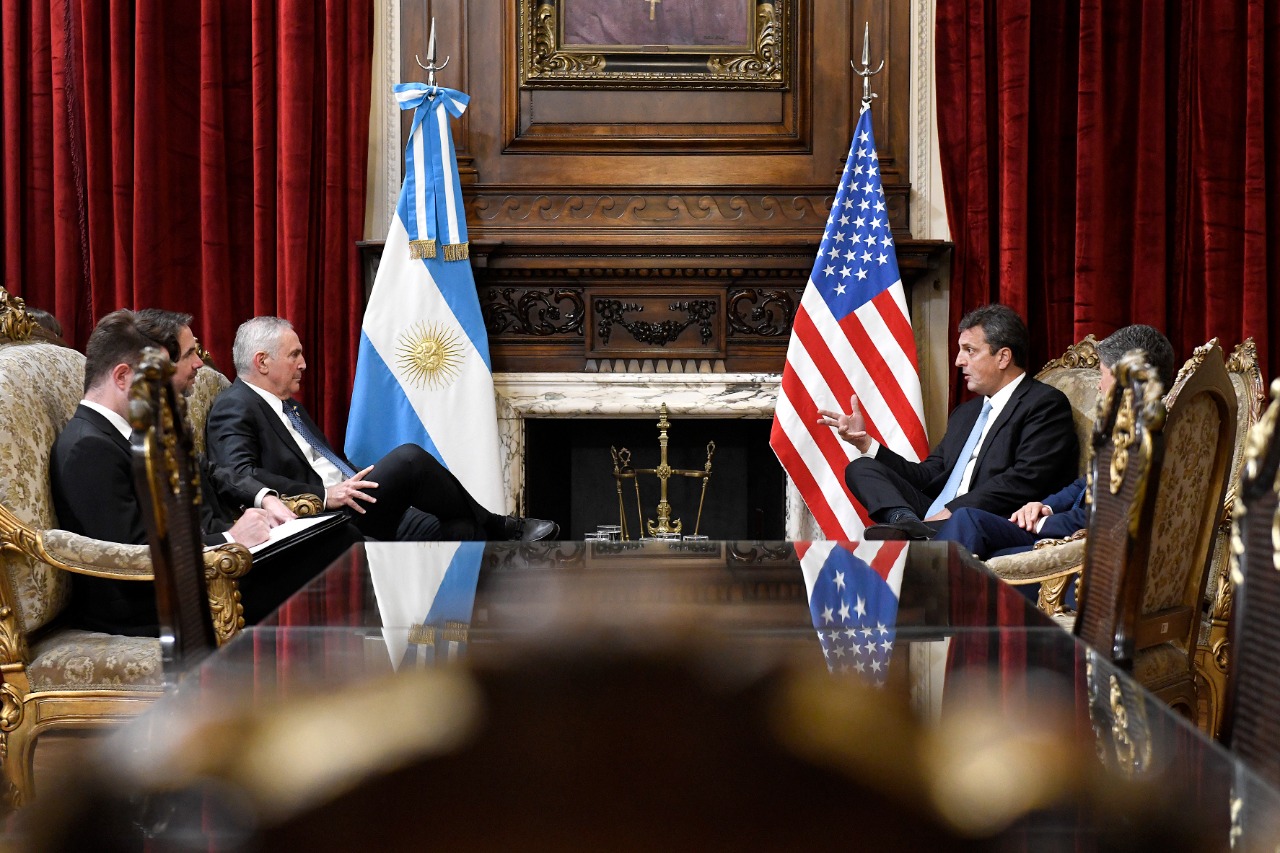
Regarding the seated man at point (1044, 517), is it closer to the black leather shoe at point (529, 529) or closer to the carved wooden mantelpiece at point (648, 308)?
the carved wooden mantelpiece at point (648, 308)

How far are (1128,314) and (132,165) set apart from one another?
158 inches

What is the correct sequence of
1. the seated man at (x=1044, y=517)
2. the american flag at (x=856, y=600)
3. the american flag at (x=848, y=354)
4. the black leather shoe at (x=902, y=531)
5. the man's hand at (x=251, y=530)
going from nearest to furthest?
the american flag at (x=856, y=600) → the man's hand at (x=251, y=530) → the seated man at (x=1044, y=517) → the black leather shoe at (x=902, y=531) → the american flag at (x=848, y=354)

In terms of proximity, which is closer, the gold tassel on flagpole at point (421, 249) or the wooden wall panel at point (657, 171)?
the gold tassel on flagpole at point (421, 249)

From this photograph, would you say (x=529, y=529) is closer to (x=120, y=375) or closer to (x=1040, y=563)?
(x=120, y=375)

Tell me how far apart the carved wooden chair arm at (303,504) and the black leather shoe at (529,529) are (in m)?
0.78

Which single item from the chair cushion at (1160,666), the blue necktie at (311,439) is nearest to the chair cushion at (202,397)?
the blue necktie at (311,439)

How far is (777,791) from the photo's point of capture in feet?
3.72

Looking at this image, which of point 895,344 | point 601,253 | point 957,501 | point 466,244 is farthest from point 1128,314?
point 466,244

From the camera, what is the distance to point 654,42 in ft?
15.6

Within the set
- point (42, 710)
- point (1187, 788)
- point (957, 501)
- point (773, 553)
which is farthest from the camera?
point (957, 501)

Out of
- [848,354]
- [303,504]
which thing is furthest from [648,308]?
[303,504]

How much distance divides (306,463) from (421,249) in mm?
979

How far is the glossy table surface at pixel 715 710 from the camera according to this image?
3.44ft

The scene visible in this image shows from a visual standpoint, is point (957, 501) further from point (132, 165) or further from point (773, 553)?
point (132, 165)
